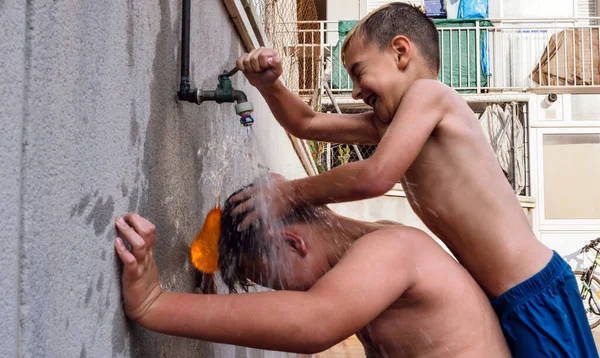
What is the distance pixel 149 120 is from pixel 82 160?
0.43 meters

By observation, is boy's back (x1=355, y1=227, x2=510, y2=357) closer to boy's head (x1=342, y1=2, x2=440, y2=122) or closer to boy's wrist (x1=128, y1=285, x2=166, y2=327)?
boy's wrist (x1=128, y1=285, x2=166, y2=327)

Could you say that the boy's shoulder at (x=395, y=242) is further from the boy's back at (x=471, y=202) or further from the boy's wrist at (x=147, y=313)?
the boy's wrist at (x=147, y=313)

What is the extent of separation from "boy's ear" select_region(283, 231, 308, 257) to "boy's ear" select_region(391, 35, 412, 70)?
880 millimetres

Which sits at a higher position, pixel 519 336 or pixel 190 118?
pixel 190 118

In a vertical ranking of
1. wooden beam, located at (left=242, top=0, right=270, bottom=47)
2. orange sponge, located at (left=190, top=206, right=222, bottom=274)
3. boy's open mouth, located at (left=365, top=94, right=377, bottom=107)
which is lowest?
orange sponge, located at (left=190, top=206, right=222, bottom=274)

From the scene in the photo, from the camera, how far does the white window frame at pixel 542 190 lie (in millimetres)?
11078

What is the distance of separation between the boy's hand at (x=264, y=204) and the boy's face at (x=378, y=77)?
587mm

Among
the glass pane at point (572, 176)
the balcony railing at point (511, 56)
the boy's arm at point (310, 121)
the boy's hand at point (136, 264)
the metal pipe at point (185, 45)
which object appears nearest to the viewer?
the boy's hand at point (136, 264)

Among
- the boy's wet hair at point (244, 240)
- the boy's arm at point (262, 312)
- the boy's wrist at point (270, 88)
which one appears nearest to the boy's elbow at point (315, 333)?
the boy's arm at point (262, 312)

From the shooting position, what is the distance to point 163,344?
62.1 inches

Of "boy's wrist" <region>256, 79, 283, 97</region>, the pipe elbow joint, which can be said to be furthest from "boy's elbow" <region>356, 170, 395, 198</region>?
"boy's wrist" <region>256, 79, 283, 97</region>

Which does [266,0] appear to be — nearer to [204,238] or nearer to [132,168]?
[204,238]

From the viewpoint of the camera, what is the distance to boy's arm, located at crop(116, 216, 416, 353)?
130 centimetres

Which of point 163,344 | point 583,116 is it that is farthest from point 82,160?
point 583,116
